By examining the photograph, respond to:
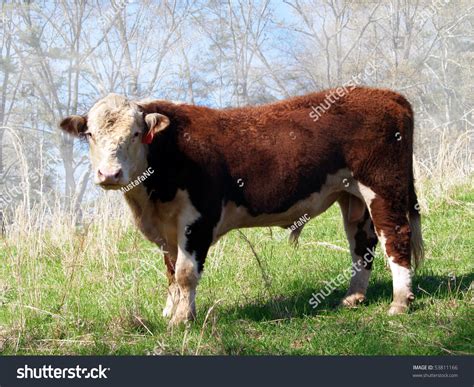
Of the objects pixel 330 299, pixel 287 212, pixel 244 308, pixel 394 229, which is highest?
pixel 287 212

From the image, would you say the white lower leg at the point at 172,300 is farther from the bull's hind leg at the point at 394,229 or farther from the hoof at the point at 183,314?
the bull's hind leg at the point at 394,229

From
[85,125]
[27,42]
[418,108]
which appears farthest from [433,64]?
[85,125]

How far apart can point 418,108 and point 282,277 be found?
76.4ft

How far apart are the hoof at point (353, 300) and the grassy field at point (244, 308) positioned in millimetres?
112

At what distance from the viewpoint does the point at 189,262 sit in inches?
209

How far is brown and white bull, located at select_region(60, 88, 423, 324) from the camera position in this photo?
5277mm

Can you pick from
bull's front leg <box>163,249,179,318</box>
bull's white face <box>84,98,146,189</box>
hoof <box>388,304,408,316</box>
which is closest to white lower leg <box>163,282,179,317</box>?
bull's front leg <box>163,249,179,318</box>

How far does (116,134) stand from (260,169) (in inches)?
54.3

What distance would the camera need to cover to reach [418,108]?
92.4ft

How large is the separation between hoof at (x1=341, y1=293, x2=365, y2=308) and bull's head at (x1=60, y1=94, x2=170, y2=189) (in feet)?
7.69

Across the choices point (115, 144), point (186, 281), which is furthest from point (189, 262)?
point (115, 144)

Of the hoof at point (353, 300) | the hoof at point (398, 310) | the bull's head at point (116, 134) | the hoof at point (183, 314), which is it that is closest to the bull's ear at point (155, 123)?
the bull's head at point (116, 134)

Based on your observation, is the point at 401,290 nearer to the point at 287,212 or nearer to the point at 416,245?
the point at 416,245

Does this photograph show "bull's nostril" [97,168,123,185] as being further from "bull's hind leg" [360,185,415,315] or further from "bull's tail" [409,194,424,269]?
"bull's tail" [409,194,424,269]
